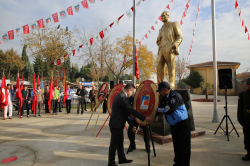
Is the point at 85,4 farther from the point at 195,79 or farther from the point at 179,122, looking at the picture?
the point at 195,79

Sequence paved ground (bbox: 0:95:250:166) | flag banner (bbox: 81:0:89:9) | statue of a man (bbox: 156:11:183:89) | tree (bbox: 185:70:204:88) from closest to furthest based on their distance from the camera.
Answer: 1. paved ground (bbox: 0:95:250:166)
2. statue of a man (bbox: 156:11:183:89)
3. flag banner (bbox: 81:0:89:9)
4. tree (bbox: 185:70:204:88)

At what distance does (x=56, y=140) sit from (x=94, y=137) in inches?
48.5

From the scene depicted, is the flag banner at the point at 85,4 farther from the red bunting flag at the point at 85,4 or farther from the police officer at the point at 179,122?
the police officer at the point at 179,122

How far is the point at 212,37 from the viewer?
7945mm

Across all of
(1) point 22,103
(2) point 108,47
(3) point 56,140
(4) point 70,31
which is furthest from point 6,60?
(3) point 56,140

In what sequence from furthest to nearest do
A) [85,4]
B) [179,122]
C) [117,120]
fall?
[85,4] < [117,120] < [179,122]

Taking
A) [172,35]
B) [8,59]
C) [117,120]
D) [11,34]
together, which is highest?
[8,59]

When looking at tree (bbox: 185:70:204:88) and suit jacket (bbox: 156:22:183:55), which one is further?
tree (bbox: 185:70:204:88)

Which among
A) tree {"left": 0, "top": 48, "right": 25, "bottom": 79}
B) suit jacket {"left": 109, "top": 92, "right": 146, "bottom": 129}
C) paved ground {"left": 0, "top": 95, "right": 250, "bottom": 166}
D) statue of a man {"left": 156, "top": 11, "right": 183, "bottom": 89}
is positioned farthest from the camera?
tree {"left": 0, "top": 48, "right": 25, "bottom": 79}

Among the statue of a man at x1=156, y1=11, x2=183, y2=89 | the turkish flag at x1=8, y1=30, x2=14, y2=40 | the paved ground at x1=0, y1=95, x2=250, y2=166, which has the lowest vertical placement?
the paved ground at x1=0, y1=95, x2=250, y2=166

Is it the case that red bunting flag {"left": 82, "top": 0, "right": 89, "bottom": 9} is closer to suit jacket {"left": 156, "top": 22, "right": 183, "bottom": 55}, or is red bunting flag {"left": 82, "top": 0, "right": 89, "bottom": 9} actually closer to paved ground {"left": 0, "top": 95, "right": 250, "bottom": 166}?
suit jacket {"left": 156, "top": 22, "right": 183, "bottom": 55}

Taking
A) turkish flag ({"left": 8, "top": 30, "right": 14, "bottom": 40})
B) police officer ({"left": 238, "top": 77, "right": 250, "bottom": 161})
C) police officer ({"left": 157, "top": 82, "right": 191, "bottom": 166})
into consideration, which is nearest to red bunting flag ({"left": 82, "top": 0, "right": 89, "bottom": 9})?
turkish flag ({"left": 8, "top": 30, "right": 14, "bottom": 40})

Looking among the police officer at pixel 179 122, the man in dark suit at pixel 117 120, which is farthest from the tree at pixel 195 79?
the man in dark suit at pixel 117 120

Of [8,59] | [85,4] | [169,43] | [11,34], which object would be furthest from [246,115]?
[8,59]
